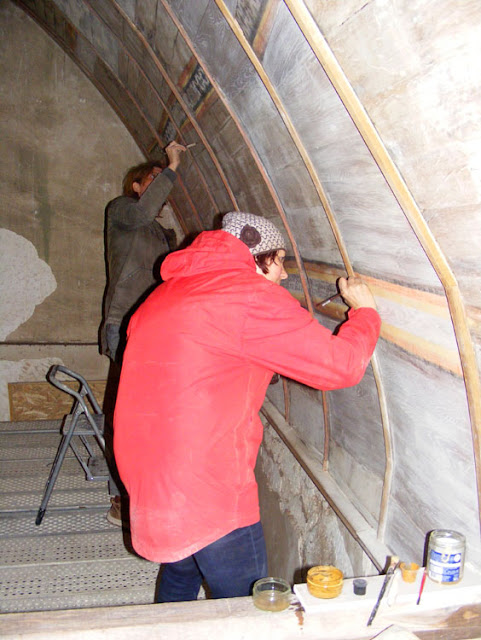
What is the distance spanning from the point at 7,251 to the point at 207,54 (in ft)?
11.3

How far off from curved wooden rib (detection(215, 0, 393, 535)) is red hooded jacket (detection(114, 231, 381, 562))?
37 centimetres

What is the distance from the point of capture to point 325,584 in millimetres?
1410

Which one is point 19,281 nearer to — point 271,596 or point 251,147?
point 251,147

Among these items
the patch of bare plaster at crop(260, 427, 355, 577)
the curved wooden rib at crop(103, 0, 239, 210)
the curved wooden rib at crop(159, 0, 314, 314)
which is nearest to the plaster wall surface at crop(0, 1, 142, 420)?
the curved wooden rib at crop(103, 0, 239, 210)

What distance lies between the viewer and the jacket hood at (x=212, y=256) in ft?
5.63

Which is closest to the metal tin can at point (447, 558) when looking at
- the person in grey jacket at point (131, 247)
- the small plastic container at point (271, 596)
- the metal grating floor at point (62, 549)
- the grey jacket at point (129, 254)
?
the small plastic container at point (271, 596)

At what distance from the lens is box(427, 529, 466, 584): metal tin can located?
4.70ft

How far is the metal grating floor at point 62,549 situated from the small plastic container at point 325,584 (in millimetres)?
1719

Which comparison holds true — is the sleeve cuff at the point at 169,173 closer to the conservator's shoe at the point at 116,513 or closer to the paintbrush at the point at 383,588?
the conservator's shoe at the point at 116,513

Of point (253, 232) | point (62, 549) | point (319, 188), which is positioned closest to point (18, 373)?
point (62, 549)

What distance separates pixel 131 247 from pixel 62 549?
6.10 feet

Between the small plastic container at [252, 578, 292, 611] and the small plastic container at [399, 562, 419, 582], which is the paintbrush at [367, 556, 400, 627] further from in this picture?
the small plastic container at [252, 578, 292, 611]

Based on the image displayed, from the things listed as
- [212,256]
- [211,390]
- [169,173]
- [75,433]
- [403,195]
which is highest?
[169,173]

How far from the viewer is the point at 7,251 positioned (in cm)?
508
